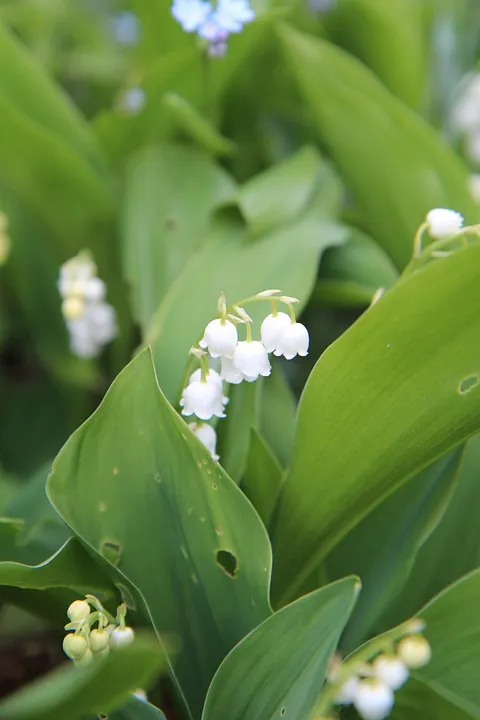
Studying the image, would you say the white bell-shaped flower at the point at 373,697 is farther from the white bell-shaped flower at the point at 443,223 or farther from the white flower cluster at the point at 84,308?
the white flower cluster at the point at 84,308

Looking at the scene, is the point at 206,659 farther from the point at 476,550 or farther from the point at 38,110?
the point at 38,110

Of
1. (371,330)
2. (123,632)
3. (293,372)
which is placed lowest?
(293,372)

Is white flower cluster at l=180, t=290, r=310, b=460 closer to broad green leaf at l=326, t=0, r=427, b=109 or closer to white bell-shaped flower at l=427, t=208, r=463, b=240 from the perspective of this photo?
white bell-shaped flower at l=427, t=208, r=463, b=240

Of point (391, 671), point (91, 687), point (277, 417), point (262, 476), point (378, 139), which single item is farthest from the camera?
point (378, 139)

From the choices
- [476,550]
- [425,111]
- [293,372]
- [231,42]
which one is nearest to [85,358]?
[293,372]

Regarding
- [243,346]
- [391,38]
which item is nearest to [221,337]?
[243,346]

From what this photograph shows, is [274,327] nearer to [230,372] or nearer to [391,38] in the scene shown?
[230,372]
